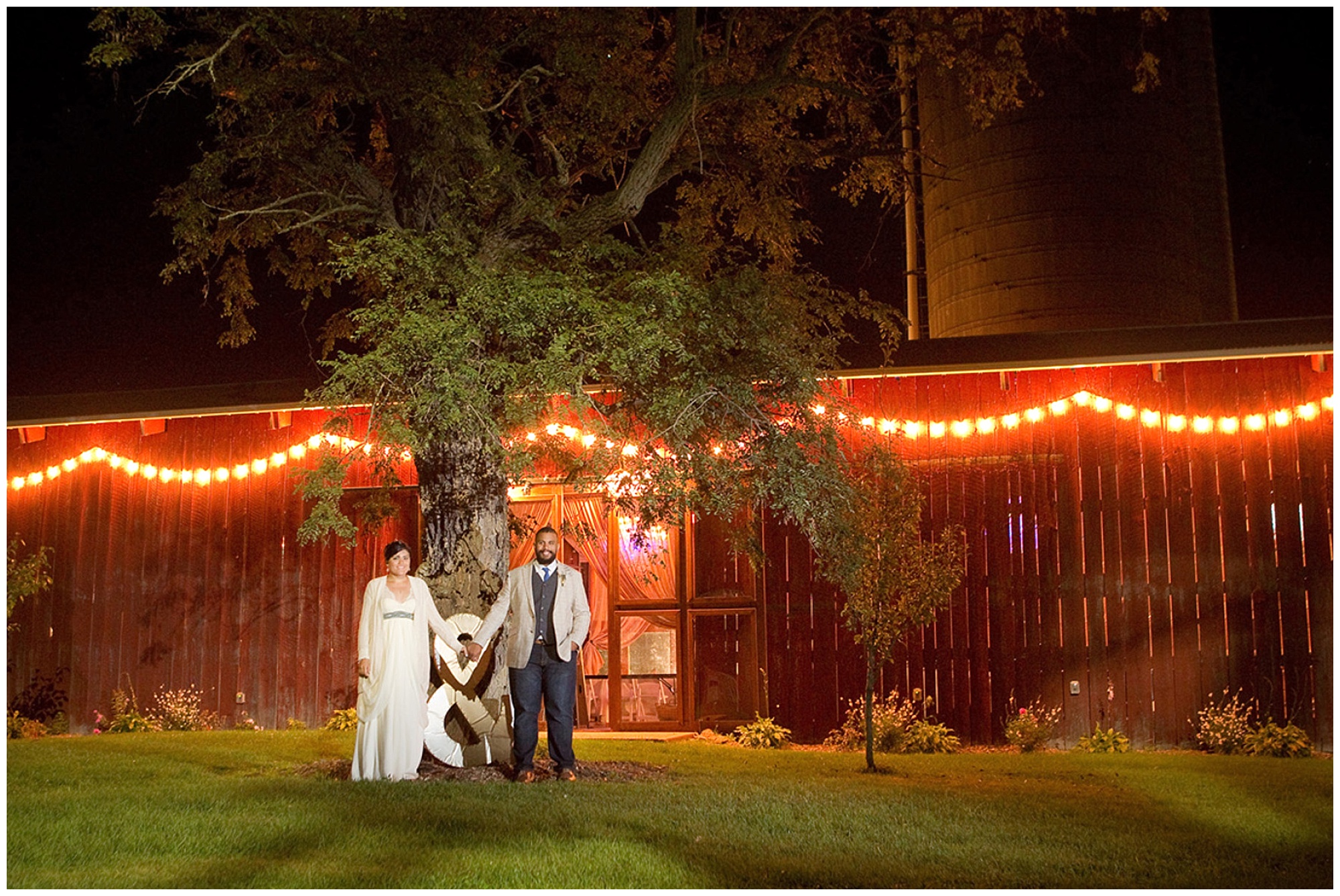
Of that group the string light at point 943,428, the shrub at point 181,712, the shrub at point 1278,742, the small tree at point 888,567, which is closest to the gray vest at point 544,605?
the string light at point 943,428

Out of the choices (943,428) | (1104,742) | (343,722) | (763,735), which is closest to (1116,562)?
(1104,742)

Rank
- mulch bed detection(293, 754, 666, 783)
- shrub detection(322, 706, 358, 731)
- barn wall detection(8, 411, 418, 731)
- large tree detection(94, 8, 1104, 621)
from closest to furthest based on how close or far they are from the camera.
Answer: large tree detection(94, 8, 1104, 621), mulch bed detection(293, 754, 666, 783), shrub detection(322, 706, 358, 731), barn wall detection(8, 411, 418, 731)

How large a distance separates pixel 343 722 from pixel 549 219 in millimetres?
6742

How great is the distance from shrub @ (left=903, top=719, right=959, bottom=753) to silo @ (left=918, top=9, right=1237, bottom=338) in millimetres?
6477

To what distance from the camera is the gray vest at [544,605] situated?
9.26 metres

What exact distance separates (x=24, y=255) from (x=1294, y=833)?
119ft

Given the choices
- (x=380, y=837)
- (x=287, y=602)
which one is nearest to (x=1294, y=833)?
(x=380, y=837)

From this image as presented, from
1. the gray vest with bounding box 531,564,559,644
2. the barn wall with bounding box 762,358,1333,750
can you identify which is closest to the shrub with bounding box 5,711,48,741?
the gray vest with bounding box 531,564,559,644

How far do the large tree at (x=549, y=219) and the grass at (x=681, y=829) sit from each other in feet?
6.48

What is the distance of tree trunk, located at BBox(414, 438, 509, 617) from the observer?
10164mm

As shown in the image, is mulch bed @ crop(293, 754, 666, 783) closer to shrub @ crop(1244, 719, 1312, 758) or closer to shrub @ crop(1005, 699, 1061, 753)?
shrub @ crop(1005, 699, 1061, 753)

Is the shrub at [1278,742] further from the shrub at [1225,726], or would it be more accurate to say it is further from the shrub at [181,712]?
the shrub at [181,712]

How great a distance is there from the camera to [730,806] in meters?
7.97

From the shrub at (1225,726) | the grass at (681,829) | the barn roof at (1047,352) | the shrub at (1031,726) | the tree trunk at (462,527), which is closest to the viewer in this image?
the grass at (681,829)
